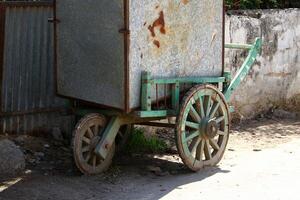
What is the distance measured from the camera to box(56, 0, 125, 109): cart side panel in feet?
19.3

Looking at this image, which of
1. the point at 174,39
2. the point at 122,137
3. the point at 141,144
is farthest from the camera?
the point at 141,144

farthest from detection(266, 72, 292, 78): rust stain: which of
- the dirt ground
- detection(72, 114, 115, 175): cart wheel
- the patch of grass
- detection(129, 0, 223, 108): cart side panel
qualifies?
detection(72, 114, 115, 175): cart wheel

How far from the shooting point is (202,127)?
654cm

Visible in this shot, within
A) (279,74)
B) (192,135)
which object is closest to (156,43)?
(192,135)

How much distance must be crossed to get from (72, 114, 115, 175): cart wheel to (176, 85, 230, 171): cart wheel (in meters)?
0.74

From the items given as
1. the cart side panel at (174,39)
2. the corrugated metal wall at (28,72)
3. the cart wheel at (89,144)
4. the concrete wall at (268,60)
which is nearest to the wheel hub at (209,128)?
the cart side panel at (174,39)

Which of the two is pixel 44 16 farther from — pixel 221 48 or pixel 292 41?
pixel 292 41

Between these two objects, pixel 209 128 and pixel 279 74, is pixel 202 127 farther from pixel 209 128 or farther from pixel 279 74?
pixel 279 74

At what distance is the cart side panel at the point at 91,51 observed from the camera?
589 centimetres

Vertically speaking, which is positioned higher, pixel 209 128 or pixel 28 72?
pixel 28 72

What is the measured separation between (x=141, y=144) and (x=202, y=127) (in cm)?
110

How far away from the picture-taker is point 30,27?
671cm

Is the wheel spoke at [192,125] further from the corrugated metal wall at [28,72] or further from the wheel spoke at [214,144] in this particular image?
the corrugated metal wall at [28,72]

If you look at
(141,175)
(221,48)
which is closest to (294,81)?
(221,48)
